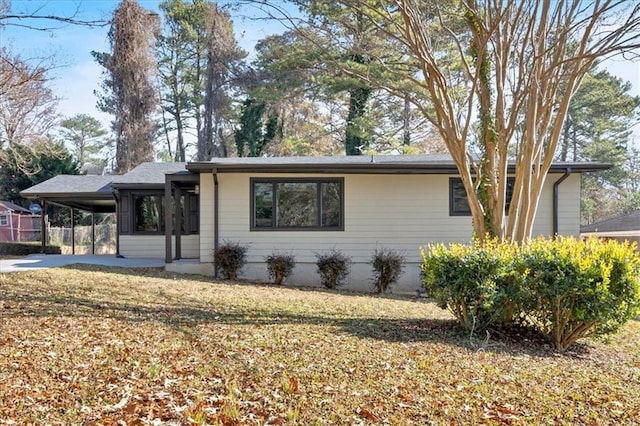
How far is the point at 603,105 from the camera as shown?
24.4 meters

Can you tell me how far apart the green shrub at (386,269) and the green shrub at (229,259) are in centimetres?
300

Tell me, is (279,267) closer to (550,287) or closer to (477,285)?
(477,285)

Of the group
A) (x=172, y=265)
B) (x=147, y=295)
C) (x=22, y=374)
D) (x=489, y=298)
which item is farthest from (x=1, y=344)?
(x=172, y=265)

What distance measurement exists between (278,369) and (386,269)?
21.7 feet

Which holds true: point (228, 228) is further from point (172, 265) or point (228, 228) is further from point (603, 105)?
point (603, 105)

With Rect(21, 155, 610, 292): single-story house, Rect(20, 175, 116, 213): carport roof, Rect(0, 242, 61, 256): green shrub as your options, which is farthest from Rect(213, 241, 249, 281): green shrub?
Rect(0, 242, 61, 256): green shrub

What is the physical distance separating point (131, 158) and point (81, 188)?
7644mm

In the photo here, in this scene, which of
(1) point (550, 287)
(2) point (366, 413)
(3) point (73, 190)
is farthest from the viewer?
(3) point (73, 190)

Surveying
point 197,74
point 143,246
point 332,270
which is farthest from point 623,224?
point 197,74

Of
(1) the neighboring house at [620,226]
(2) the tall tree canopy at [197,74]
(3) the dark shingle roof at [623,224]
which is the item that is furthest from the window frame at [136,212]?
(3) the dark shingle roof at [623,224]

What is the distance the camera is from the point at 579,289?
5023 mm

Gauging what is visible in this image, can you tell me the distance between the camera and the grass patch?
2.99 meters

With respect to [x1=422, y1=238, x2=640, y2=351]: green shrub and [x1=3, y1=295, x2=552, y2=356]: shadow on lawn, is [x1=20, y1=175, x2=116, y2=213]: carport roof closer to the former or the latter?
[x1=3, y1=295, x2=552, y2=356]: shadow on lawn

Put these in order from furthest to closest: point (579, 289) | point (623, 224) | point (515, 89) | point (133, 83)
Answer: point (133, 83), point (623, 224), point (515, 89), point (579, 289)
